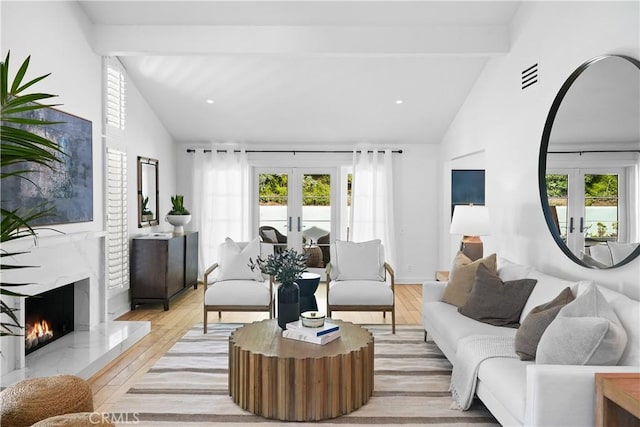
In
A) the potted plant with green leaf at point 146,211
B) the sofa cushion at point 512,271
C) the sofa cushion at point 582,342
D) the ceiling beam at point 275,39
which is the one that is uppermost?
the ceiling beam at point 275,39

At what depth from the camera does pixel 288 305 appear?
11.0 ft

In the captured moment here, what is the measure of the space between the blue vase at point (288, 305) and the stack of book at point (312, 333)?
15cm

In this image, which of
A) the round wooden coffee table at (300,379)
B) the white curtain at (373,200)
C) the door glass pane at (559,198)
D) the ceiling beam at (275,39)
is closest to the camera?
the round wooden coffee table at (300,379)

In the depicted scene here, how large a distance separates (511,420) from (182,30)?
4158 millimetres

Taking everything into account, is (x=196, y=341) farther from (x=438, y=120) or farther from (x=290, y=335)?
(x=438, y=120)

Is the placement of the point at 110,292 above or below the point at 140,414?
above

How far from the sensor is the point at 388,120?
6.63 meters

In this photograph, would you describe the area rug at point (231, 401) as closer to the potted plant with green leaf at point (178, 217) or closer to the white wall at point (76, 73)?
the white wall at point (76, 73)

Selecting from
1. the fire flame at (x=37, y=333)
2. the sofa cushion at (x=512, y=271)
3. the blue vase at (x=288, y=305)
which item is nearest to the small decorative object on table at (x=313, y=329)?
the blue vase at (x=288, y=305)

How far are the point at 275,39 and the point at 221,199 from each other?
11.1 feet

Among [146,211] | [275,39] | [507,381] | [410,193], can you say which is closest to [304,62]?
[275,39]

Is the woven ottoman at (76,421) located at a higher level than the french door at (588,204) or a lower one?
lower

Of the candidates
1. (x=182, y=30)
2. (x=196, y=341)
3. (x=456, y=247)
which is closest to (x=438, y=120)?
(x=456, y=247)

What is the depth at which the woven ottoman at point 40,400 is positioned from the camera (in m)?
2.22
